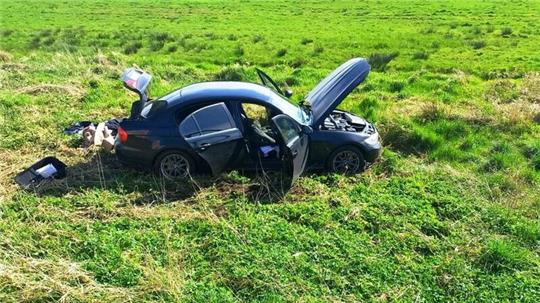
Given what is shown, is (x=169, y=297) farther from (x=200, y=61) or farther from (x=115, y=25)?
(x=115, y=25)

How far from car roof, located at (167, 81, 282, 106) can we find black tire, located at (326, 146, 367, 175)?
1.38m

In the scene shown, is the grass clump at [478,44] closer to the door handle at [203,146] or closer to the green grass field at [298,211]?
the green grass field at [298,211]

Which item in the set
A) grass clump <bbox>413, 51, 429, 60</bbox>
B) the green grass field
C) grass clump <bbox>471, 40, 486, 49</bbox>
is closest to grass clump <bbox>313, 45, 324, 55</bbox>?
grass clump <bbox>413, 51, 429, 60</bbox>

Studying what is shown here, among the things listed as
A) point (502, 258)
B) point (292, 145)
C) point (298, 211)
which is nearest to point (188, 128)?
point (292, 145)

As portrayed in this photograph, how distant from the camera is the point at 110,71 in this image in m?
16.3

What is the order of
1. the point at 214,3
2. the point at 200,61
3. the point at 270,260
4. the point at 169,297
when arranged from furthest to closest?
the point at 214,3 → the point at 200,61 → the point at 270,260 → the point at 169,297

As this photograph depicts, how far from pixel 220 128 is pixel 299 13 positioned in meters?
25.6

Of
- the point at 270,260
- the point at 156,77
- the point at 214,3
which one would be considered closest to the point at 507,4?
the point at 214,3

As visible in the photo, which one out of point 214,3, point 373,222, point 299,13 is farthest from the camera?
point 214,3

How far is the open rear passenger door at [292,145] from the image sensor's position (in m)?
8.12

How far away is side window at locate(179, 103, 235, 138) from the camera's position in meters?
8.55

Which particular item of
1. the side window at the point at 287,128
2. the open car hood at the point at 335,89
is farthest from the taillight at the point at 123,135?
the open car hood at the point at 335,89

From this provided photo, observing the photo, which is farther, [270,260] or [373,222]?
[373,222]

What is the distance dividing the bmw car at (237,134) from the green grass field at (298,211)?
0.36m
